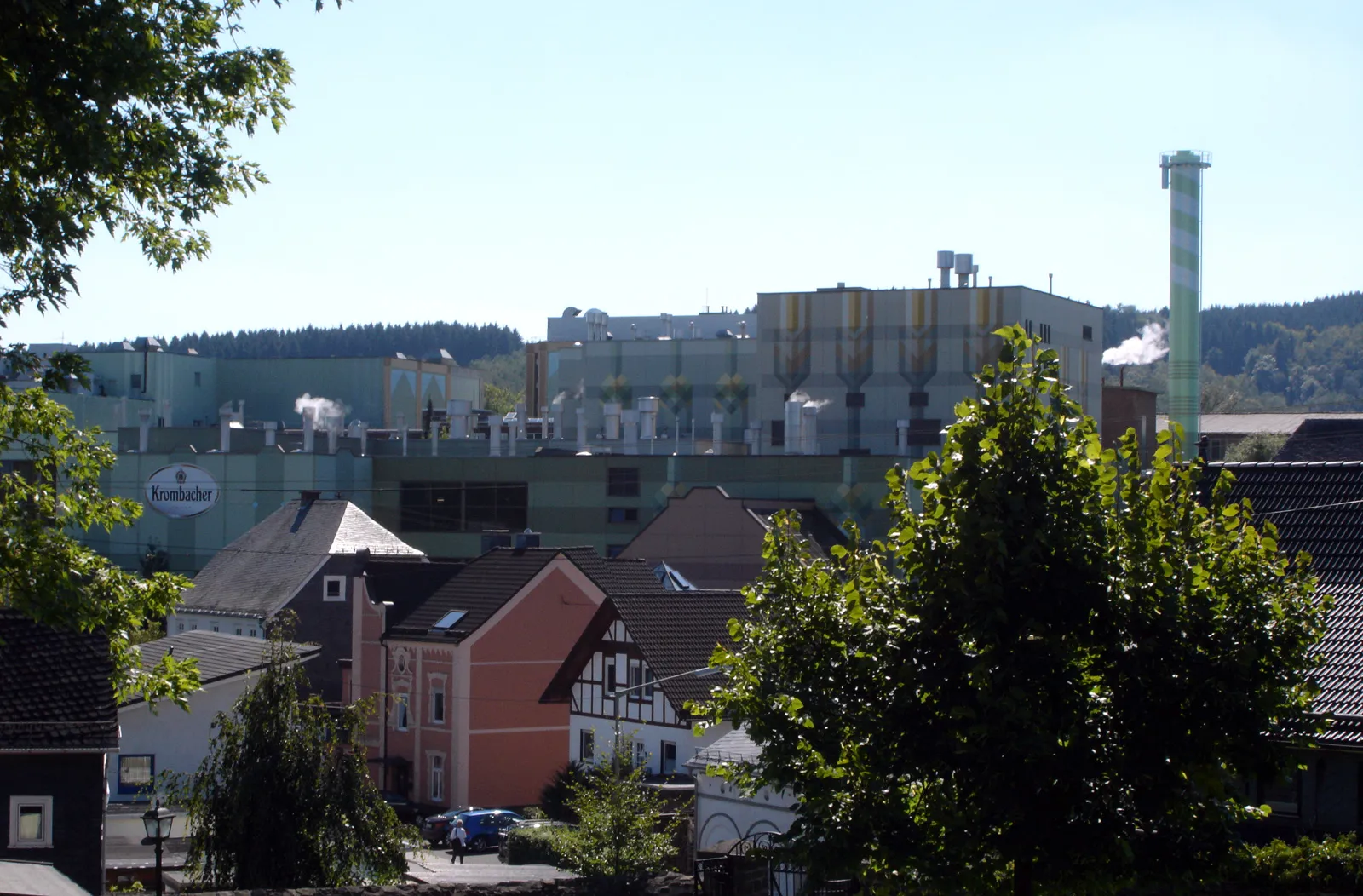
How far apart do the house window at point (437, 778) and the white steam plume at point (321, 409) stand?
7190 centimetres

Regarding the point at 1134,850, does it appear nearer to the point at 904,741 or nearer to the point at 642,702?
the point at 904,741

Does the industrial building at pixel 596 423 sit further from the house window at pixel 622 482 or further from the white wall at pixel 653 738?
the white wall at pixel 653 738

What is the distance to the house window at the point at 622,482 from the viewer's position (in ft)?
268

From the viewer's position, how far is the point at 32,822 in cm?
2180

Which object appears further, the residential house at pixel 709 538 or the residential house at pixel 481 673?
the residential house at pixel 709 538

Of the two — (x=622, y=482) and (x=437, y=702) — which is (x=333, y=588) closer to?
(x=437, y=702)

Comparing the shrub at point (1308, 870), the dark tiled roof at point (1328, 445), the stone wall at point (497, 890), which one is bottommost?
the stone wall at point (497, 890)

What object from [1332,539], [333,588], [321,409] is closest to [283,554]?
[333,588]

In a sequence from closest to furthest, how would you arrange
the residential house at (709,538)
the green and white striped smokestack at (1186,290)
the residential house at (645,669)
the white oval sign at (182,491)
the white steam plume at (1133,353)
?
the residential house at (645,669) < the residential house at (709,538) < the green and white striped smokestack at (1186,290) < the white oval sign at (182,491) < the white steam plume at (1133,353)

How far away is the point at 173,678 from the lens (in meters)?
12.0

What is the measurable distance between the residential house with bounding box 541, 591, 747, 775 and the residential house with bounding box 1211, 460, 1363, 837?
17670mm

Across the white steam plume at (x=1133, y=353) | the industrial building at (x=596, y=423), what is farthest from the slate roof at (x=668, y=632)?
the white steam plume at (x=1133, y=353)

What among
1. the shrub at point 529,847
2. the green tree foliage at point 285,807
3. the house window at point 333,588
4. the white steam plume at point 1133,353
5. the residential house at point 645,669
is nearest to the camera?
the green tree foliage at point 285,807

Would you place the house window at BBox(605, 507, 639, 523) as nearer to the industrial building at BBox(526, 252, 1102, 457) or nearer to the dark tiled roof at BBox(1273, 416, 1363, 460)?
the industrial building at BBox(526, 252, 1102, 457)
